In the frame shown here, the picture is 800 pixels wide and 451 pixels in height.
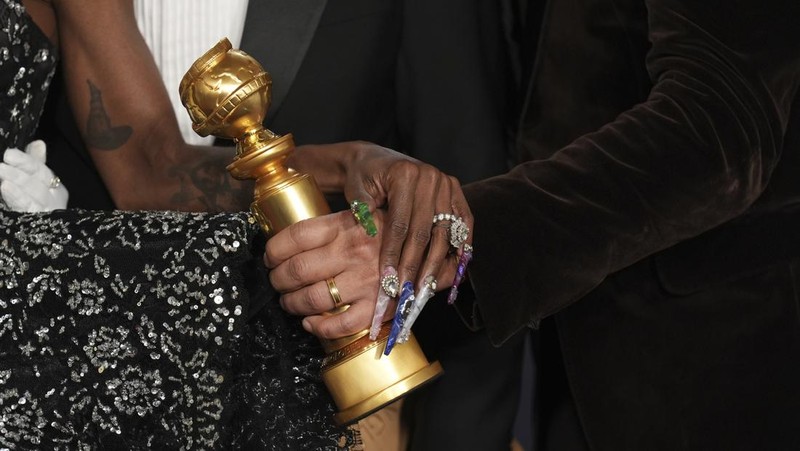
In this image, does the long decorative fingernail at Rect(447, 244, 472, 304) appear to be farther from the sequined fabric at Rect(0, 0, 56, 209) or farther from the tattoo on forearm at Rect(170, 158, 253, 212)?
the sequined fabric at Rect(0, 0, 56, 209)

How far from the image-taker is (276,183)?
0.85 m

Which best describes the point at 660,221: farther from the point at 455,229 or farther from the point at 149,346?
the point at 149,346

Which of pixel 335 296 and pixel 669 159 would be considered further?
pixel 669 159

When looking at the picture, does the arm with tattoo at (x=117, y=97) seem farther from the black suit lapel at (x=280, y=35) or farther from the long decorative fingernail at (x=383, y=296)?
the long decorative fingernail at (x=383, y=296)

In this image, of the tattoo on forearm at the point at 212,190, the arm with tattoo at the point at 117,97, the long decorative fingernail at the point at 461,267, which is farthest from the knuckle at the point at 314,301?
the arm with tattoo at the point at 117,97

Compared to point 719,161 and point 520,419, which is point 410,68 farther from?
point 520,419

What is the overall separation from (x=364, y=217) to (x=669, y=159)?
35cm

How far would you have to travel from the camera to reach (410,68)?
4.49 ft

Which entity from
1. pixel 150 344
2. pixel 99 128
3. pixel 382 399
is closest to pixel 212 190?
pixel 99 128

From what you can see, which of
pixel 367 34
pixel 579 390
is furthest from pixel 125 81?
pixel 579 390

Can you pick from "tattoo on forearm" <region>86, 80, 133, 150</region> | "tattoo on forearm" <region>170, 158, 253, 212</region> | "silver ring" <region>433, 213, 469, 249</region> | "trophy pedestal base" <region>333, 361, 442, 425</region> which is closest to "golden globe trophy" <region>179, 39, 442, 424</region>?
"trophy pedestal base" <region>333, 361, 442, 425</region>

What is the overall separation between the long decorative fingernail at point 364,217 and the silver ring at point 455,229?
0.22ft

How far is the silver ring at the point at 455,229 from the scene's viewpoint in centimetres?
93

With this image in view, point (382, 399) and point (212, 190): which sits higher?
point (212, 190)
